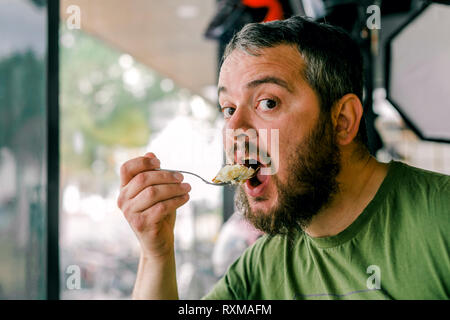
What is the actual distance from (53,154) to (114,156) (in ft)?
0.77

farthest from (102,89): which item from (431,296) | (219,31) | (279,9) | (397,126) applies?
(431,296)

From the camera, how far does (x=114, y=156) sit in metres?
1.40

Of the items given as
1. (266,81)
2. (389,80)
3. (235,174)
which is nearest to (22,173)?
(235,174)

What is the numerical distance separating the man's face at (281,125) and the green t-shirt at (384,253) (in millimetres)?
117

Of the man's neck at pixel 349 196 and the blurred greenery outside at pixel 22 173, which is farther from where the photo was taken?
the blurred greenery outside at pixel 22 173

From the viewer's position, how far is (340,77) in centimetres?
103

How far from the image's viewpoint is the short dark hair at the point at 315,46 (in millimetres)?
991

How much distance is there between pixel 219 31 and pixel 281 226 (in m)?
0.95

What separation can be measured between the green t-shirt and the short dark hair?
0.24 m
